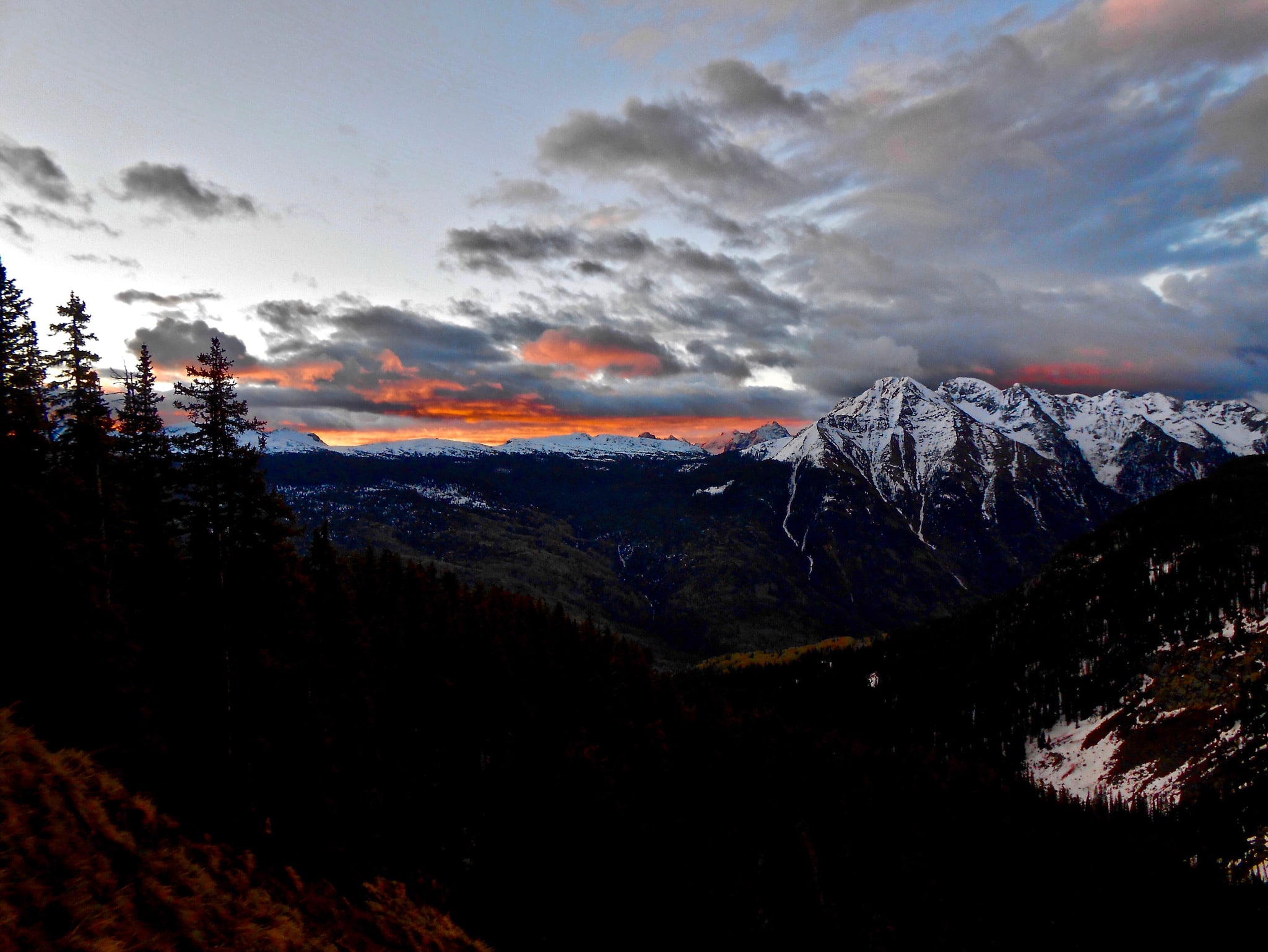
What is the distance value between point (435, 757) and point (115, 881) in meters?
43.6

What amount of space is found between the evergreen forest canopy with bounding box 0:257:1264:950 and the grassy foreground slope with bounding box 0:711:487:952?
0.50 ft

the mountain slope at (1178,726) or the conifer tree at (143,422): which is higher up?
the conifer tree at (143,422)

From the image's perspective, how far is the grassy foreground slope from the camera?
1061 centimetres

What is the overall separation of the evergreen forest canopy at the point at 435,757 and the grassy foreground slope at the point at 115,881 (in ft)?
0.50

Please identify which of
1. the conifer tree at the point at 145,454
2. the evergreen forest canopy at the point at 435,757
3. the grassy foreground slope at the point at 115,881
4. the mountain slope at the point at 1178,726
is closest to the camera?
the grassy foreground slope at the point at 115,881

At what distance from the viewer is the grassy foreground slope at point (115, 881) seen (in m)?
10.6

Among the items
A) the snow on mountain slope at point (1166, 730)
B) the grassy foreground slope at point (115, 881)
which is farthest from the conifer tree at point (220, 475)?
the snow on mountain slope at point (1166, 730)

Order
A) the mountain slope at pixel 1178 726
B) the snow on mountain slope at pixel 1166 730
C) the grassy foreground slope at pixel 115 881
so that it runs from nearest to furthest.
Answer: the grassy foreground slope at pixel 115 881, the mountain slope at pixel 1178 726, the snow on mountain slope at pixel 1166 730

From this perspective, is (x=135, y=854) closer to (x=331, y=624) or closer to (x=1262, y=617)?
(x=331, y=624)

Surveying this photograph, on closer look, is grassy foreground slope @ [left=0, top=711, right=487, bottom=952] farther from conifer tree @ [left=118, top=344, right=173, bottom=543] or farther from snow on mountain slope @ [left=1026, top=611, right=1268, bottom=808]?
snow on mountain slope @ [left=1026, top=611, right=1268, bottom=808]

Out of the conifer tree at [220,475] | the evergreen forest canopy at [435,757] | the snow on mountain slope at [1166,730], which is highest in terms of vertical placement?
the conifer tree at [220,475]

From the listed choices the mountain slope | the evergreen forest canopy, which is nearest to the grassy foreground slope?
the evergreen forest canopy

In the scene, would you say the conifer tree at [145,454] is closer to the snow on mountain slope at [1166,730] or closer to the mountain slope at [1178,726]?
the mountain slope at [1178,726]

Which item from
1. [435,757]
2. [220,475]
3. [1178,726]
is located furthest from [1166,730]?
[220,475]
